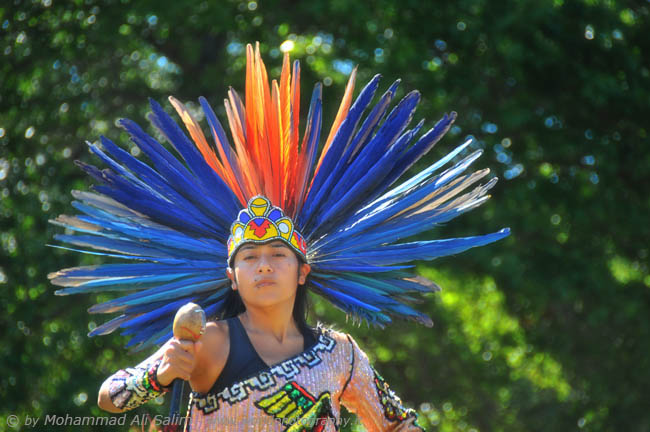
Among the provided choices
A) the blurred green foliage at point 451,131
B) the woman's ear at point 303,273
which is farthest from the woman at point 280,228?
the blurred green foliage at point 451,131

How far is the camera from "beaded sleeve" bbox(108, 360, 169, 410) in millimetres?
3451

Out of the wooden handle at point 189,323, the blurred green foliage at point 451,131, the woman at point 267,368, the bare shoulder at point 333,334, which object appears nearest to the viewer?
the wooden handle at point 189,323

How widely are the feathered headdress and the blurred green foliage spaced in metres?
3.82

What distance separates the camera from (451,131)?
8.58 m

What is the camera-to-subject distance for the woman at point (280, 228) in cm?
391

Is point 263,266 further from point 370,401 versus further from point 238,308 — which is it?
point 370,401

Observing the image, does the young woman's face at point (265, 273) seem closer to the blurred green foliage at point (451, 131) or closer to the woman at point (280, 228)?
the woman at point (280, 228)

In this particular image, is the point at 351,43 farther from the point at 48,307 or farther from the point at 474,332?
the point at 474,332

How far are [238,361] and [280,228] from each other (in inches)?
21.5

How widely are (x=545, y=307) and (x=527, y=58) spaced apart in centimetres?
262

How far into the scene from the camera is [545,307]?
9.59 metres

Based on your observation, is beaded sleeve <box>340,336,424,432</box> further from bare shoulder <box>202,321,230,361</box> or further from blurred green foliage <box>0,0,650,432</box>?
blurred green foliage <box>0,0,650,432</box>

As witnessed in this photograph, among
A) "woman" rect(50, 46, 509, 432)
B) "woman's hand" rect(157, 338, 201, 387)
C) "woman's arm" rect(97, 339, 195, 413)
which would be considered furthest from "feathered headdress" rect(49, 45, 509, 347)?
"woman's hand" rect(157, 338, 201, 387)

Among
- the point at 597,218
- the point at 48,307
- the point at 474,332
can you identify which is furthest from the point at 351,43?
the point at 474,332
